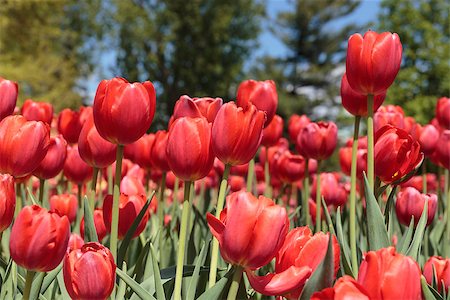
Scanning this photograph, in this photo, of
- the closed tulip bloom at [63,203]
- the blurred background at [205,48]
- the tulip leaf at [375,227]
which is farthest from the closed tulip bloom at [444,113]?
the blurred background at [205,48]

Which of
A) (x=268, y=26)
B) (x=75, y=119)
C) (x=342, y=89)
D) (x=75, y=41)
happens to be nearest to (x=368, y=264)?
(x=342, y=89)

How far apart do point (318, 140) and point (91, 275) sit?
42.3 inches

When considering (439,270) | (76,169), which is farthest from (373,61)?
(76,169)

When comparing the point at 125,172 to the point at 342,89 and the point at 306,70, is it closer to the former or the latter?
the point at 342,89

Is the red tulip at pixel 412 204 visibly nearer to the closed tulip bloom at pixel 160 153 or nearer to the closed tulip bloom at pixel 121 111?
the closed tulip bloom at pixel 160 153

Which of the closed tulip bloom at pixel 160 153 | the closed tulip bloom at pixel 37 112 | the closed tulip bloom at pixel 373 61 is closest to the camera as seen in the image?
the closed tulip bloom at pixel 373 61

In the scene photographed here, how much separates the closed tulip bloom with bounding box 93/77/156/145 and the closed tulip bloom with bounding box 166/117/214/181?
74mm

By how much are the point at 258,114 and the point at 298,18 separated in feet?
81.8

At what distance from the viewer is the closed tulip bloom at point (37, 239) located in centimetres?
73

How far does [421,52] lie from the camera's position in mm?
14367

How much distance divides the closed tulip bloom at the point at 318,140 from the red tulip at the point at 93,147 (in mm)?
686

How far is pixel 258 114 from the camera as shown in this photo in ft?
2.78

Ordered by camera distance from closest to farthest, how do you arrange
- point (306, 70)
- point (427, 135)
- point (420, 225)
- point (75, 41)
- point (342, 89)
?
point (420, 225), point (342, 89), point (427, 135), point (75, 41), point (306, 70)

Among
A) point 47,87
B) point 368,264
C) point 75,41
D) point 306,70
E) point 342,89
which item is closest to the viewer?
point 368,264
